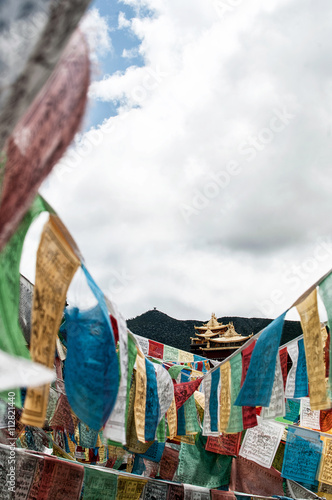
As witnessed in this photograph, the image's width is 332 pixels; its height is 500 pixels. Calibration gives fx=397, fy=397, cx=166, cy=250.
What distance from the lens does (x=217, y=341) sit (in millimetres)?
28844

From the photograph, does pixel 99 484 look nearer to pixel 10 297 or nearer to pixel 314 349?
pixel 314 349

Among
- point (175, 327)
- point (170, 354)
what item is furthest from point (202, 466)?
point (175, 327)

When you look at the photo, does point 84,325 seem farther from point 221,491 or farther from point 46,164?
point 221,491

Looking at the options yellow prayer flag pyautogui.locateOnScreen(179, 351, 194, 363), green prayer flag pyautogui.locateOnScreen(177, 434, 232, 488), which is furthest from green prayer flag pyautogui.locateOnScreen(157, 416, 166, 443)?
yellow prayer flag pyautogui.locateOnScreen(179, 351, 194, 363)

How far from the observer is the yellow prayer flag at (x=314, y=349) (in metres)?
2.92

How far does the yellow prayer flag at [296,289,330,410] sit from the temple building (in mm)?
23929

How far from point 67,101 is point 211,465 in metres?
5.47

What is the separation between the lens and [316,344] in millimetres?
3086

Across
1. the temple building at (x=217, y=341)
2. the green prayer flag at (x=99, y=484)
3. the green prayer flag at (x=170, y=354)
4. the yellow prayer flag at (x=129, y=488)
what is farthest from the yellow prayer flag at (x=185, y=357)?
the temple building at (x=217, y=341)

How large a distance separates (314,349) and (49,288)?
212 centimetres

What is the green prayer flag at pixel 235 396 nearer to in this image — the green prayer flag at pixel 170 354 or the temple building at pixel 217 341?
the green prayer flag at pixel 170 354

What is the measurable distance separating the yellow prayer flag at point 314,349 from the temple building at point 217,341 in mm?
23929

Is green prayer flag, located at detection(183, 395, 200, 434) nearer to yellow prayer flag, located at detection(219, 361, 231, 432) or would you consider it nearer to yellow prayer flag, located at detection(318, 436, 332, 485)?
yellow prayer flag, located at detection(219, 361, 231, 432)

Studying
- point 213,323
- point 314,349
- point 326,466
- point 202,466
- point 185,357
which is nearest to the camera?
point 314,349
